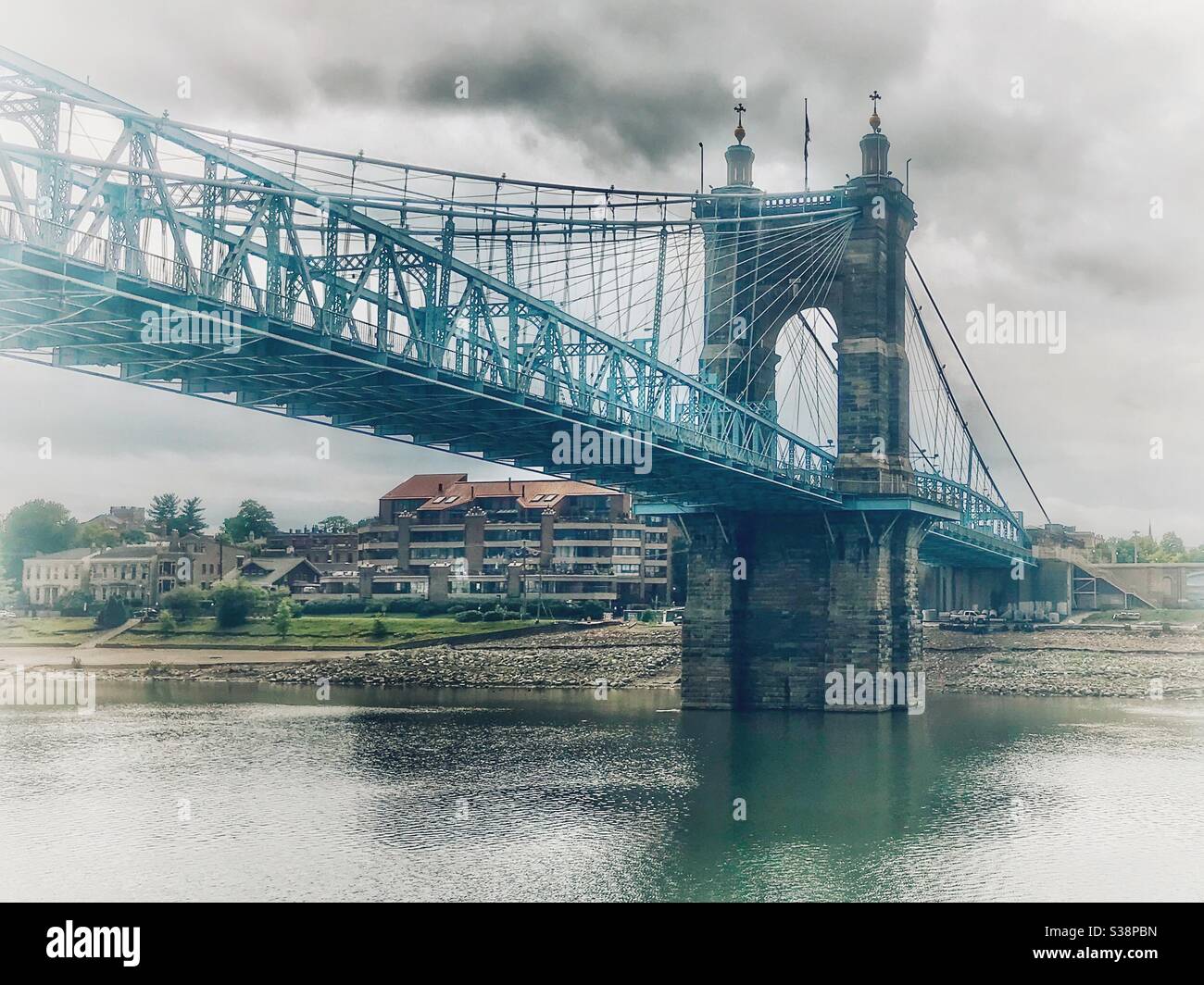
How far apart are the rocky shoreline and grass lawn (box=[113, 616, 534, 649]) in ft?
13.7

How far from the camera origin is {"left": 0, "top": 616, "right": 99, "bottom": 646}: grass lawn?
11188 centimetres

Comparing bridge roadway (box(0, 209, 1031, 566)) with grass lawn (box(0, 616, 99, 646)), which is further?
grass lawn (box(0, 616, 99, 646))

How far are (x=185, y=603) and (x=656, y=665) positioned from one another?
49.1m

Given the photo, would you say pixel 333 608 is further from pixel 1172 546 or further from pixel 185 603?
pixel 1172 546

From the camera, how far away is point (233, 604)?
112500 millimetres

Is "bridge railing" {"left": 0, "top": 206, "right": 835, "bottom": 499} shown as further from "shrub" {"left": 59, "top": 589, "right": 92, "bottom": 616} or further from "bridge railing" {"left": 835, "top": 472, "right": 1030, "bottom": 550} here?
"shrub" {"left": 59, "top": 589, "right": 92, "bottom": 616}

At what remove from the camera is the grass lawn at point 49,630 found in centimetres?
11188

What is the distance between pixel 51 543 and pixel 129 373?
4834 inches

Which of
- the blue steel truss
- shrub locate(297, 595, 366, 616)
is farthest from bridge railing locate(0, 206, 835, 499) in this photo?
shrub locate(297, 595, 366, 616)

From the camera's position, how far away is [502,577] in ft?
397

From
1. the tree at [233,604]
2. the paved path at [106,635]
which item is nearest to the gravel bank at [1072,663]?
the tree at [233,604]

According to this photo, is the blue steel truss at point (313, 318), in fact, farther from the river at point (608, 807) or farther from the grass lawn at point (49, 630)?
the grass lawn at point (49, 630)

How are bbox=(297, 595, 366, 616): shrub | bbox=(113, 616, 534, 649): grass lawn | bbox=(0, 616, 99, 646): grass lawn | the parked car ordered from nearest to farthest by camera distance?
the parked car
bbox=(113, 616, 534, 649): grass lawn
bbox=(0, 616, 99, 646): grass lawn
bbox=(297, 595, 366, 616): shrub

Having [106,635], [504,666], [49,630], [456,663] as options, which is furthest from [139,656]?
[504,666]
